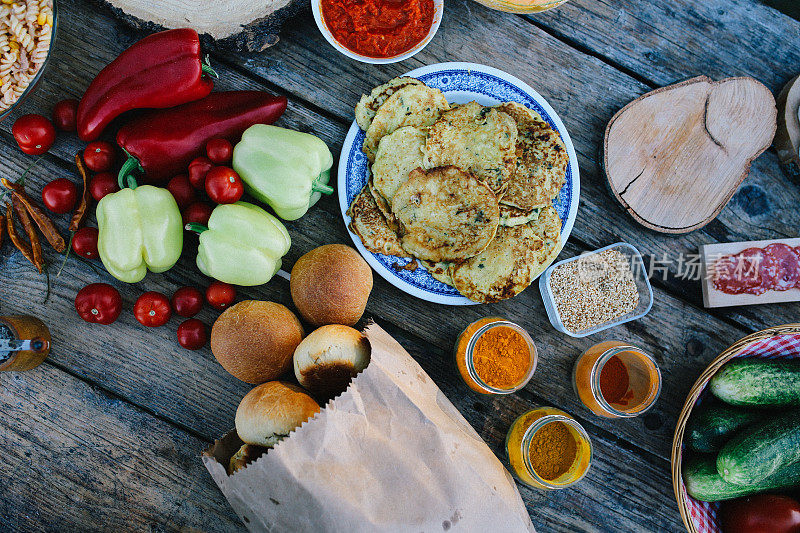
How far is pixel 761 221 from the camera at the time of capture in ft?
6.52

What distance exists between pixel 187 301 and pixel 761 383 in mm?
1917

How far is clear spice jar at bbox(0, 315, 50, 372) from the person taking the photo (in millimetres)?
1600

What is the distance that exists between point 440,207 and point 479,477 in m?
0.81

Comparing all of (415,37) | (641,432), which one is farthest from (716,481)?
(415,37)

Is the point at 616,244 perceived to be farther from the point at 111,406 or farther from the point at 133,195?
the point at 111,406

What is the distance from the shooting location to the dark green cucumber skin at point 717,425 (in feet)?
5.70

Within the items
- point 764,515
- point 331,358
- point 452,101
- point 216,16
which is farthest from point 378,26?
point 764,515

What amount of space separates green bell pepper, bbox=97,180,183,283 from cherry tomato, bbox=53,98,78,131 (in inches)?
12.8

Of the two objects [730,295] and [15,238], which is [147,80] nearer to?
[15,238]

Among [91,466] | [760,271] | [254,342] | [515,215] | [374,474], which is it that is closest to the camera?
[374,474]

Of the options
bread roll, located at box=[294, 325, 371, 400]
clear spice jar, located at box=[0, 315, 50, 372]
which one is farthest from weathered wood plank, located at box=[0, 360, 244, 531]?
bread roll, located at box=[294, 325, 371, 400]

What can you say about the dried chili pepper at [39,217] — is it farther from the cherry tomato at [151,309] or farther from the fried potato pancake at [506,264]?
the fried potato pancake at [506,264]

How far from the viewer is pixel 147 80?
5.47ft

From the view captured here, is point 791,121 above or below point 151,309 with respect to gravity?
above
